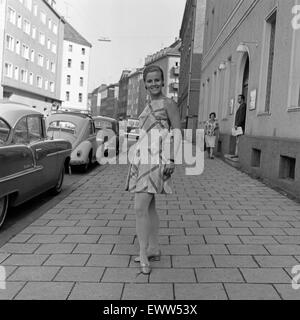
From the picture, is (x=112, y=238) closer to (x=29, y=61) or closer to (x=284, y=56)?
(x=284, y=56)

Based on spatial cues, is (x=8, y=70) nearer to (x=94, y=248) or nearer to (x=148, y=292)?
(x=94, y=248)

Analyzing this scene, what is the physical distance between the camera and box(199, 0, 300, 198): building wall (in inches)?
352

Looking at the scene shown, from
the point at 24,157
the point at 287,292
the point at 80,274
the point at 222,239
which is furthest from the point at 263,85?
the point at 80,274

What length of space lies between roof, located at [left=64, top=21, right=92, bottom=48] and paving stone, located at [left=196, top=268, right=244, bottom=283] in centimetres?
8369

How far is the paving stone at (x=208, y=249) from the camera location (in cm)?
479

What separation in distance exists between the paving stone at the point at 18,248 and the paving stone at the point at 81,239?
39 cm

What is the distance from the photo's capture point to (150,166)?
4.17 m

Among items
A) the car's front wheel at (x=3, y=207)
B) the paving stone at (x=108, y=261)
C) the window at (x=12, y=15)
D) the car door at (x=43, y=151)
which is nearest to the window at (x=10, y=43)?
the window at (x=12, y=15)

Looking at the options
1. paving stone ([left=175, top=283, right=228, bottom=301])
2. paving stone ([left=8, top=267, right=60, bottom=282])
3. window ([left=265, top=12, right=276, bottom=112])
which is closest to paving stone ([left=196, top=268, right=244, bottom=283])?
paving stone ([left=175, top=283, right=228, bottom=301])

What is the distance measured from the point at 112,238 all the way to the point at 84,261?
93 centimetres

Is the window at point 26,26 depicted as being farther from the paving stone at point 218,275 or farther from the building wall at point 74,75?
the paving stone at point 218,275

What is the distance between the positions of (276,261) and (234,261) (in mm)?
412

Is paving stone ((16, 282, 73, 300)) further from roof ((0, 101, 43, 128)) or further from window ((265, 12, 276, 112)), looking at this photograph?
window ((265, 12, 276, 112))

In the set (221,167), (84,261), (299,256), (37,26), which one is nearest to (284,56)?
(221,167)
